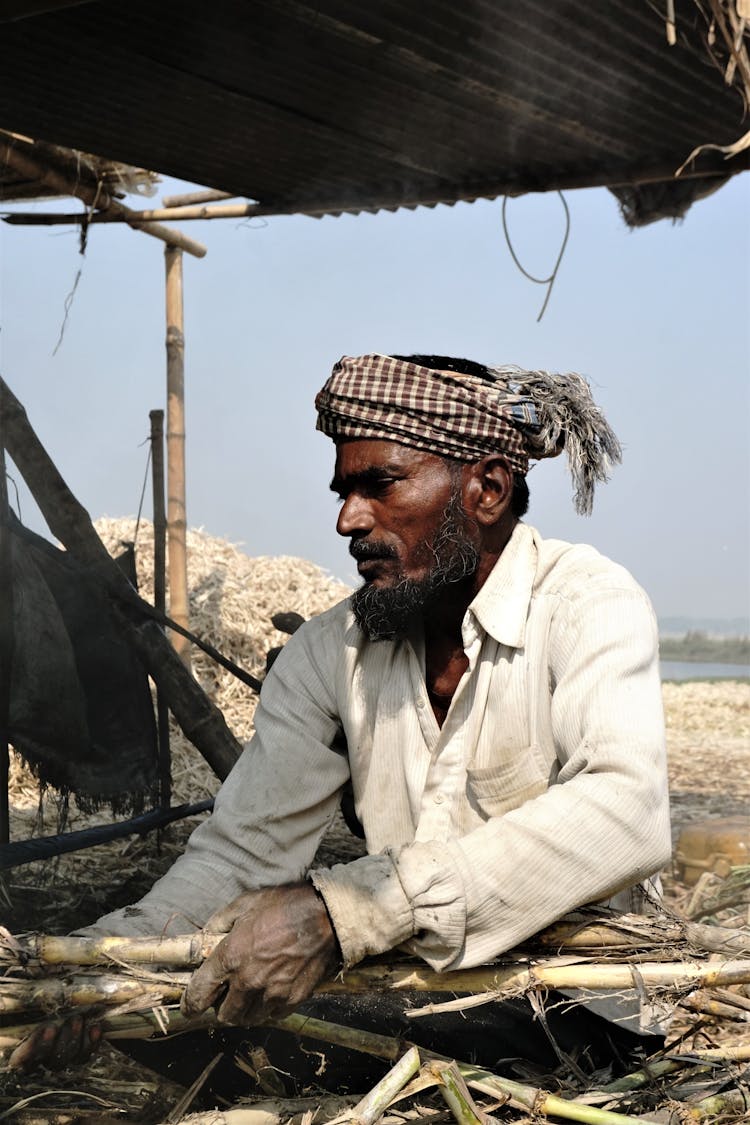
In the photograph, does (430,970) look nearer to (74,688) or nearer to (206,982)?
(206,982)

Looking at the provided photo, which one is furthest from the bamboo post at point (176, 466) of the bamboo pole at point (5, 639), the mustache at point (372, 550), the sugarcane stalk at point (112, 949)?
the sugarcane stalk at point (112, 949)

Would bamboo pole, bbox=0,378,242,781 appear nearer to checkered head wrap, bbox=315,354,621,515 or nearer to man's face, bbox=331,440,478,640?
checkered head wrap, bbox=315,354,621,515

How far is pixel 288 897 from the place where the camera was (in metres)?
2.10

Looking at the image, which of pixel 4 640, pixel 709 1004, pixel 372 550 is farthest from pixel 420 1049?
pixel 4 640

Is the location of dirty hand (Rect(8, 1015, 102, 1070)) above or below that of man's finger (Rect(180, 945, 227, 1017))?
below

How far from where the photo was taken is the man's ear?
2822mm

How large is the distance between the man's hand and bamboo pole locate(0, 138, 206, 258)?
334cm

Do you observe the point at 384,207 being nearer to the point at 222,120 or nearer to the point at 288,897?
the point at 222,120

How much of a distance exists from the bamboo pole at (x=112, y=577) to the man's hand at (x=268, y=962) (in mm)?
2304

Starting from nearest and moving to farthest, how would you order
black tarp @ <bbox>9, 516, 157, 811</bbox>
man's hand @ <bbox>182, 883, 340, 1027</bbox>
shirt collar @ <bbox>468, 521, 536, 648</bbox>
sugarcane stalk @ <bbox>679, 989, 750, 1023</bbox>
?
man's hand @ <bbox>182, 883, 340, 1027</bbox> < sugarcane stalk @ <bbox>679, 989, 750, 1023</bbox> < shirt collar @ <bbox>468, 521, 536, 648</bbox> < black tarp @ <bbox>9, 516, 157, 811</bbox>

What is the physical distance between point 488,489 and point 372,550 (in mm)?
321

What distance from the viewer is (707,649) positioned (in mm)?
22484

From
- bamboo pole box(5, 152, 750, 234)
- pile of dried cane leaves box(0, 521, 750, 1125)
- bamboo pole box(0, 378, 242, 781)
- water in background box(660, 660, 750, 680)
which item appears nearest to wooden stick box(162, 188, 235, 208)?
bamboo pole box(5, 152, 750, 234)

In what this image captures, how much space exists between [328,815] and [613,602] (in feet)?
2.95
